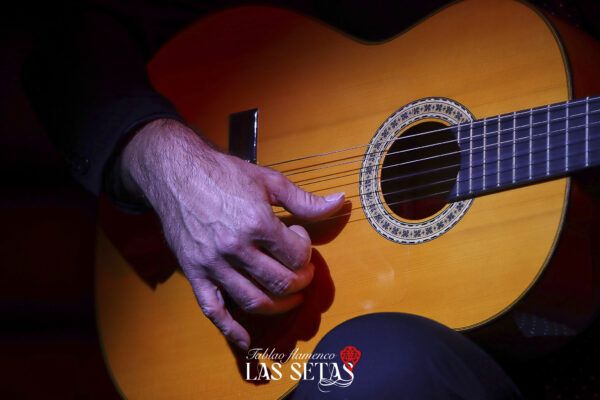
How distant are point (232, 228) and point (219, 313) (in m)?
0.13

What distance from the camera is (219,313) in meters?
0.97

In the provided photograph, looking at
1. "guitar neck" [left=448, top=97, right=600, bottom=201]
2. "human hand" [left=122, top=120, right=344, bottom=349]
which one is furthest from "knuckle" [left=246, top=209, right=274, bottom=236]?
"guitar neck" [left=448, top=97, right=600, bottom=201]

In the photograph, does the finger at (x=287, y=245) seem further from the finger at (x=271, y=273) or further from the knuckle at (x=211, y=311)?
the knuckle at (x=211, y=311)

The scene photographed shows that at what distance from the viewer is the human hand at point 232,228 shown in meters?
0.92

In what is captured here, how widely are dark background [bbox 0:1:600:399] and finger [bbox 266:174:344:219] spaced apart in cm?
51

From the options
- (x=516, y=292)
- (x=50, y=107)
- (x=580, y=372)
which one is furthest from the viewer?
(x=50, y=107)

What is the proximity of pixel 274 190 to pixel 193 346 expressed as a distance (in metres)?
0.31

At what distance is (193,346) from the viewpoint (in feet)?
3.55

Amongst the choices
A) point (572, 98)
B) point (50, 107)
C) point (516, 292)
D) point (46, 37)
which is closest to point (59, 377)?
point (50, 107)

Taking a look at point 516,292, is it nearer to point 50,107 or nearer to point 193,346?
point 193,346

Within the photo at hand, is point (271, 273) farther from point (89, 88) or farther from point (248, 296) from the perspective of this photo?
point (89, 88)

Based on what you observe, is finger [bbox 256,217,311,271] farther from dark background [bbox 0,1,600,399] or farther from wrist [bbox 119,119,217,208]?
dark background [bbox 0,1,600,399]

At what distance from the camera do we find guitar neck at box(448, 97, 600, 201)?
78cm

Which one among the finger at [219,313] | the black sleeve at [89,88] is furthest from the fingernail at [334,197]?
the black sleeve at [89,88]
